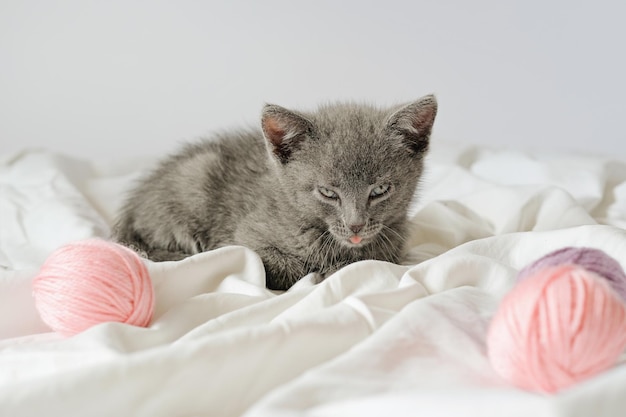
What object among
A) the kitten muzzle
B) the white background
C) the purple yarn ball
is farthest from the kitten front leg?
the white background

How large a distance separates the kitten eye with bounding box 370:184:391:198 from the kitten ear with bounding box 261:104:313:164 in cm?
20

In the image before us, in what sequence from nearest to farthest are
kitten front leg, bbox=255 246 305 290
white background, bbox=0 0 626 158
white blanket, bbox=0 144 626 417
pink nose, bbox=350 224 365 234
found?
1. white blanket, bbox=0 144 626 417
2. pink nose, bbox=350 224 365 234
3. kitten front leg, bbox=255 246 305 290
4. white background, bbox=0 0 626 158

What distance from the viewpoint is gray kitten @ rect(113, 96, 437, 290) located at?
A: 1.69 metres

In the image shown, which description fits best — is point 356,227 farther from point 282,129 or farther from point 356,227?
point 282,129

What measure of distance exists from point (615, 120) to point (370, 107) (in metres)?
1.75

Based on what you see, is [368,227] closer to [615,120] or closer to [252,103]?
[252,103]

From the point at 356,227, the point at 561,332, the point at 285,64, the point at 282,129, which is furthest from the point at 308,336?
the point at 285,64

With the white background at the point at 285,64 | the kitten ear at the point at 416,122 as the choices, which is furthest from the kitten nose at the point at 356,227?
the white background at the point at 285,64

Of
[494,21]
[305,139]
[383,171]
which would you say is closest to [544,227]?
[383,171]

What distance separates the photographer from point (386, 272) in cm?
156

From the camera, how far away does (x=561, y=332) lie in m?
1.03

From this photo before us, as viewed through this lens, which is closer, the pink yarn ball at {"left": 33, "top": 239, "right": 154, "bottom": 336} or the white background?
the pink yarn ball at {"left": 33, "top": 239, "right": 154, "bottom": 336}

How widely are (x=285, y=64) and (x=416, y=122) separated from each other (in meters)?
1.58

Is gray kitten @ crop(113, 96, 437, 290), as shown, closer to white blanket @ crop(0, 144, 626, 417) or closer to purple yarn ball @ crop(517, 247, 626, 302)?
white blanket @ crop(0, 144, 626, 417)
